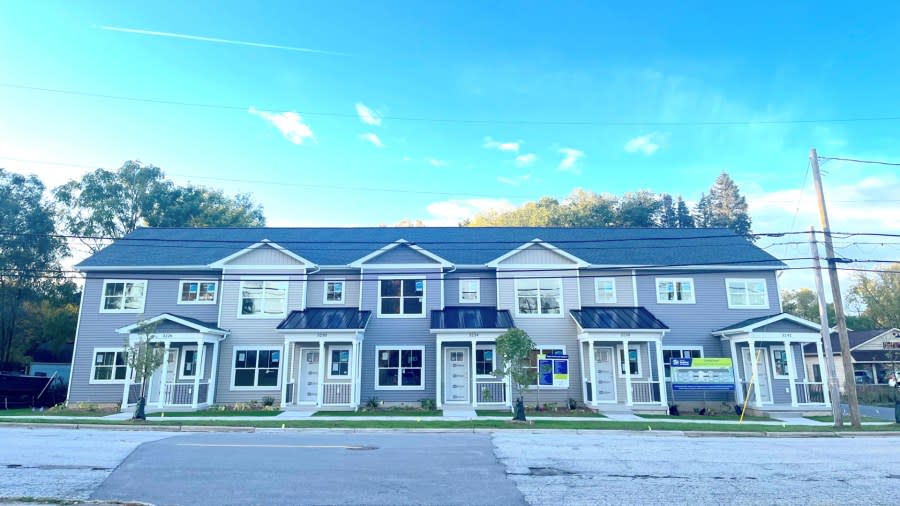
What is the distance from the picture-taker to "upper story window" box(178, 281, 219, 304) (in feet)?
80.2

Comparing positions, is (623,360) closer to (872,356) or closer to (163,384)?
(163,384)

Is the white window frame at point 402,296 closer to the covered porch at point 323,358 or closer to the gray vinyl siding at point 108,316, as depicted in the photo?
the covered porch at point 323,358

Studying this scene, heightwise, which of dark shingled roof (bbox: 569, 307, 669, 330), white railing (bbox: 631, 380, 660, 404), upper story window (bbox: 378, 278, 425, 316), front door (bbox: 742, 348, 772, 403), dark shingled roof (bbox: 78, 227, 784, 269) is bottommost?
white railing (bbox: 631, 380, 660, 404)

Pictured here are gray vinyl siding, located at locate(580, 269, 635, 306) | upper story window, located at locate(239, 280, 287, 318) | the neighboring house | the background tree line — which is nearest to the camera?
upper story window, located at locate(239, 280, 287, 318)

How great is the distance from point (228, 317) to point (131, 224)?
23.1 meters

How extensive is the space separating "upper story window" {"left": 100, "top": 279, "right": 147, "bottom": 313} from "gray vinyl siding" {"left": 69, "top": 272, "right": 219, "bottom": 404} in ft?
0.62

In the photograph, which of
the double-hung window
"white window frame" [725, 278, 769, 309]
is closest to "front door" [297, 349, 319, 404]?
the double-hung window

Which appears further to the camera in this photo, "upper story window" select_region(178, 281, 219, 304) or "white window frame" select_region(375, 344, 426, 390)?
"upper story window" select_region(178, 281, 219, 304)

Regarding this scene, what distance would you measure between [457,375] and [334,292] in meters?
6.93

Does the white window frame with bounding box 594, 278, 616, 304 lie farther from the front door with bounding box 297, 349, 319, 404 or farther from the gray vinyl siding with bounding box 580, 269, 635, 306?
the front door with bounding box 297, 349, 319, 404

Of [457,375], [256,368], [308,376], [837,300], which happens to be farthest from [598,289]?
[256,368]

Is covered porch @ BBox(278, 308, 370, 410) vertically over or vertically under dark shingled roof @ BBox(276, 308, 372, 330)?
under

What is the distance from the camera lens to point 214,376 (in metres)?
23.1

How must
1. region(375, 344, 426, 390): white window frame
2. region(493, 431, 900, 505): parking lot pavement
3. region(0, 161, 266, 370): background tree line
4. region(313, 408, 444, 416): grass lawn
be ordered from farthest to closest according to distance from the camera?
region(0, 161, 266, 370): background tree line < region(375, 344, 426, 390): white window frame < region(313, 408, 444, 416): grass lawn < region(493, 431, 900, 505): parking lot pavement
